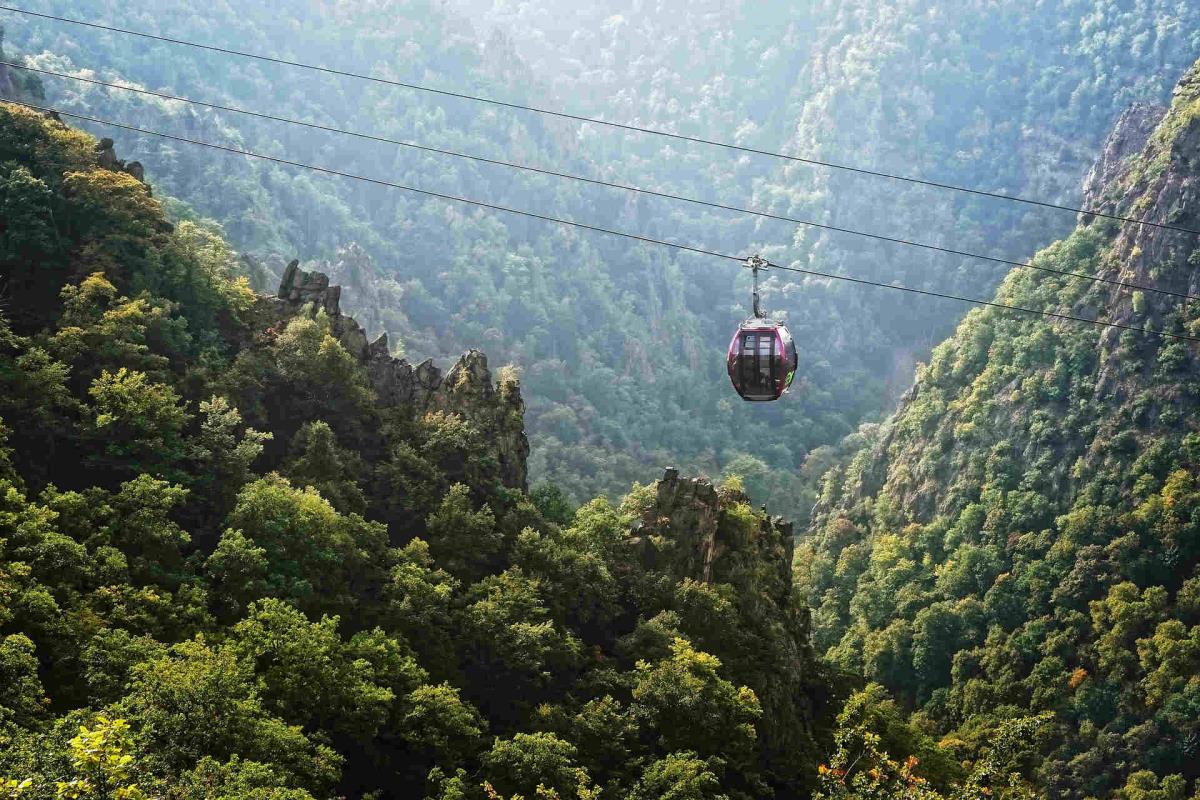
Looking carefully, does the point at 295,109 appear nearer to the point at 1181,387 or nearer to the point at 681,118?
the point at 681,118

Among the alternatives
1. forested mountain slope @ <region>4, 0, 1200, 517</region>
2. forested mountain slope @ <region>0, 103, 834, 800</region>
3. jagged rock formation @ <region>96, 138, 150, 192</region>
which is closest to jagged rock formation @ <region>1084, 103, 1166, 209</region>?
forested mountain slope @ <region>4, 0, 1200, 517</region>

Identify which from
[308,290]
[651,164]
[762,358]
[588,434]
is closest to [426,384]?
[308,290]

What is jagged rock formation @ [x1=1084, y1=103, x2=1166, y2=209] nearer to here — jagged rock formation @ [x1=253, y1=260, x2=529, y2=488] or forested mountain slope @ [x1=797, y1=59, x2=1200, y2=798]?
forested mountain slope @ [x1=797, y1=59, x2=1200, y2=798]

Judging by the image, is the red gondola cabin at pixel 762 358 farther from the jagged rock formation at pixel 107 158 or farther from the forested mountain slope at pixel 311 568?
the jagged rock formation at pixel 107 158

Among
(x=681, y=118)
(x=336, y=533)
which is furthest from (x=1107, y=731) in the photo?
(x=681, y=118)

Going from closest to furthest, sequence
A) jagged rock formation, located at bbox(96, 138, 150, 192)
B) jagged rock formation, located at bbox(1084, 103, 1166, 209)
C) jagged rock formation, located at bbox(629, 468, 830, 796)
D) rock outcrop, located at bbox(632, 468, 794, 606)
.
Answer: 1. jagged rock formation, located at bbox(629, 468, 830, 796)
2. jagged rock formation, located at bbox(96, 138, 150, 192)
3. rock outcrop, located at bbox(632, 468, 794, 606)
4. jagged rock formation, located at bbox(1084, 103, 1166, 209)

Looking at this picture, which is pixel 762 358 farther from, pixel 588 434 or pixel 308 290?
pixel 588 434
